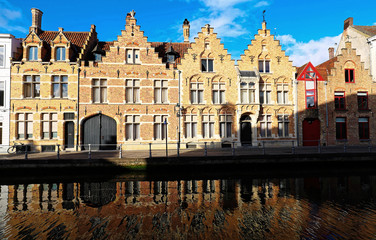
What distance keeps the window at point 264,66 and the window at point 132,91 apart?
12.3 metres

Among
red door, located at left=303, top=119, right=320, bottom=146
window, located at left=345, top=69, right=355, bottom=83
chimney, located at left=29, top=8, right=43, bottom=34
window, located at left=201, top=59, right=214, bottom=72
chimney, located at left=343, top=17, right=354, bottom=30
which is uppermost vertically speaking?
chimney, located at left=343, top=17, right=354, bottom=30

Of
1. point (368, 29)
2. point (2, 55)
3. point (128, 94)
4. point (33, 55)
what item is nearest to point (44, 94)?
point (33, 55)

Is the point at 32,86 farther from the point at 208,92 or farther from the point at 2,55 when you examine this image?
the point at 208,92

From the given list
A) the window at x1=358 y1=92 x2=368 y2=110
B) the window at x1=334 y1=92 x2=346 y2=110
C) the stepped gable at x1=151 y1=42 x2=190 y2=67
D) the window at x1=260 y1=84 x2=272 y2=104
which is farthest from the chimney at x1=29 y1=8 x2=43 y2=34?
the window at x1=358 y1=92 x2=368 y2=110

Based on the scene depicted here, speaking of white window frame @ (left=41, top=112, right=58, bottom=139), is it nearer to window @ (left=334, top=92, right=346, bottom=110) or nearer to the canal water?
the canal water

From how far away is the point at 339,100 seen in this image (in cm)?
2152

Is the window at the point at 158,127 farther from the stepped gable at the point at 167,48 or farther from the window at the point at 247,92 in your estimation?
the window at the point at 247,92

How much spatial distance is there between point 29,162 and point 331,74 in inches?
1030

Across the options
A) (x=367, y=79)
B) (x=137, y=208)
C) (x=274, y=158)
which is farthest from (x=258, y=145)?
(x=137, y=208)

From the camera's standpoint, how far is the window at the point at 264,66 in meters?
21.4

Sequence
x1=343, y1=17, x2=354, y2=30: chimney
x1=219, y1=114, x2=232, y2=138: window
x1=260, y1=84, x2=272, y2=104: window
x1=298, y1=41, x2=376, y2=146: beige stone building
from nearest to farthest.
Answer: x1=219, y1=114, x2=232, y2=138: window, x1=298, y1=41, x2=376, y2=146: beige stone building, x1=260, y1=84, x2=272, y2=104: window, x1=343, y1=17, x2=354, y2=30: chimney

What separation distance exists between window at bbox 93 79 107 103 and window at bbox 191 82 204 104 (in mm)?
8184

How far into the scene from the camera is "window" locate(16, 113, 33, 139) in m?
18.5

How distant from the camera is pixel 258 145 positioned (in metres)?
20.4
